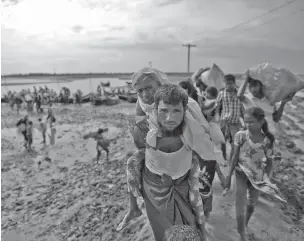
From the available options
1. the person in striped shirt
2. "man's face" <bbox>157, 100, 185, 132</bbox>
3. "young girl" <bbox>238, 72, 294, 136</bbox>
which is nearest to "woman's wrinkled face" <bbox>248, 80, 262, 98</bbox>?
"young girl" <bbox>238, 72, 294, 136</bbox>

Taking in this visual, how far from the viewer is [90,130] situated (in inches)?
436

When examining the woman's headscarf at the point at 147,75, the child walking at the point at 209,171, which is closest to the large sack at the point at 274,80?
the child walking at the point at 209,171

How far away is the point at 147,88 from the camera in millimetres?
1712

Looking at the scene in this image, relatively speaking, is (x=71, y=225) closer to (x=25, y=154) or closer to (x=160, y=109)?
(x=160, y=109)

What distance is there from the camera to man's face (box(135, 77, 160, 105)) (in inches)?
66.9

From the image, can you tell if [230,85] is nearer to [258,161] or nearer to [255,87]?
[255,87]

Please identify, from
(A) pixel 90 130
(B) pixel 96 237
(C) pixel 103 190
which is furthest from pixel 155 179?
(A) pixel 90 130

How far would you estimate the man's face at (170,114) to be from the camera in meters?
1.43

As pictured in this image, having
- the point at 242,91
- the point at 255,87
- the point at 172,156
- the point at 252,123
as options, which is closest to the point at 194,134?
the point at 172,156

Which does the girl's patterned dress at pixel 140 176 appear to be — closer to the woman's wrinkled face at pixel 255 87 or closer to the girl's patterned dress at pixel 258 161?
the girl's patterned dress at pixel 258 161

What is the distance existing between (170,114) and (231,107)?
2882mm

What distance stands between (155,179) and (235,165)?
1192 mm

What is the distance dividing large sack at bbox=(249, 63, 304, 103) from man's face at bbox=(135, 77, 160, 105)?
1925 millimetres

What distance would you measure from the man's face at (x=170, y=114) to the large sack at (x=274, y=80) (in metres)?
2.07
